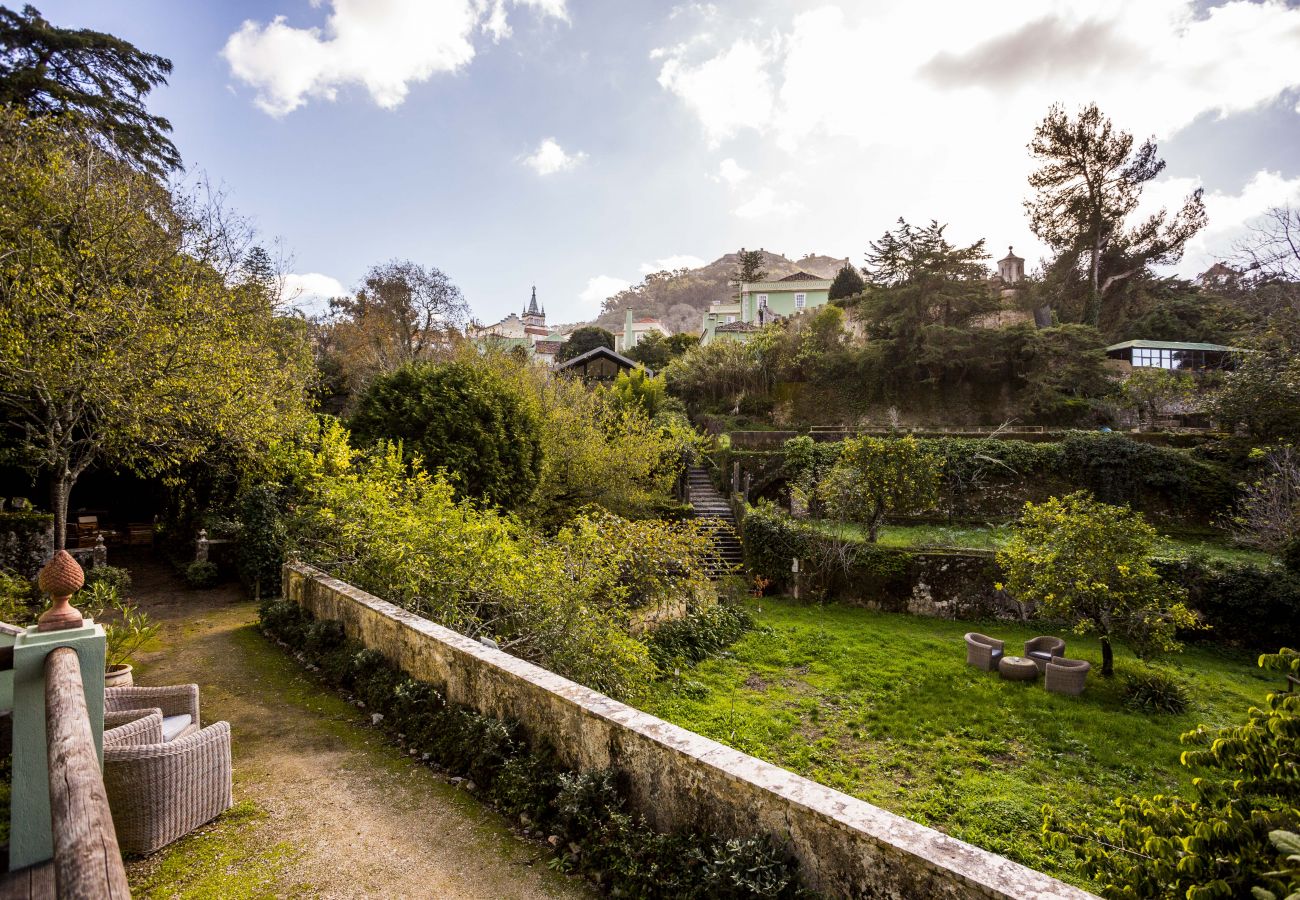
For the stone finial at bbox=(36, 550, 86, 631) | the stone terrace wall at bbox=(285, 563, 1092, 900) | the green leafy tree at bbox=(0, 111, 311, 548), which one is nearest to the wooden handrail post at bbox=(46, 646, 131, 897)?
Answer: the stone finial at bbox=(36, 550, 86, 631)

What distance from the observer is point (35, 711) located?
275 cm

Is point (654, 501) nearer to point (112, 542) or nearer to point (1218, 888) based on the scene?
point (112, 542)

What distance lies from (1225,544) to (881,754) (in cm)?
1597

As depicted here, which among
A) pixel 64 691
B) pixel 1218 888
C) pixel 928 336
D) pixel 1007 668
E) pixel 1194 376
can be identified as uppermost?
pixel 928 336

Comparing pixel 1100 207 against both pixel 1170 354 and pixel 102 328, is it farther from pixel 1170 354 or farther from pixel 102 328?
pixel 102 328

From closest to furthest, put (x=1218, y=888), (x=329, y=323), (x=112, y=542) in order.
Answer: (x=1218, y=888) → (x=112, y=542) → (x=329, y=323)

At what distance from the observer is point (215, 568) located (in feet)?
39.1

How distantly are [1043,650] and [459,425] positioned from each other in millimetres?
12091

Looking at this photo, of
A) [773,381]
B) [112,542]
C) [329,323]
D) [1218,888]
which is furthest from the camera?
[329,323]

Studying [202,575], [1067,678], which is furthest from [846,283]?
[202,575]

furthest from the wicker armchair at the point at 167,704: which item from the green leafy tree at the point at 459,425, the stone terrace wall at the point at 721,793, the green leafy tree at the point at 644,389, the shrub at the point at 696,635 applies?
the green leafy tree at the point at 644,389

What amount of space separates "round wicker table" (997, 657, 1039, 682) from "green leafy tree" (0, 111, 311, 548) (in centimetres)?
1364

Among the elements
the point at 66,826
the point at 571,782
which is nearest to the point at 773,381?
the point at 571,782

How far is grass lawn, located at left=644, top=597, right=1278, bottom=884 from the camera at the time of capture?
6.16 meters
